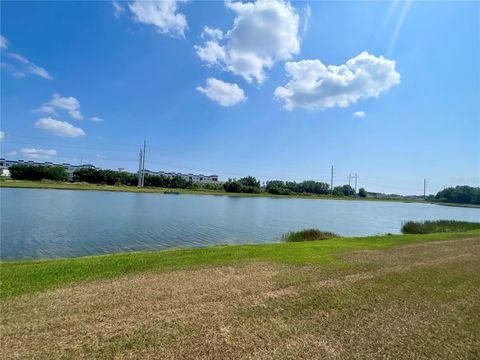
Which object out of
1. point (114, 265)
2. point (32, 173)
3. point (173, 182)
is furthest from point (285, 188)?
point (114, 265)

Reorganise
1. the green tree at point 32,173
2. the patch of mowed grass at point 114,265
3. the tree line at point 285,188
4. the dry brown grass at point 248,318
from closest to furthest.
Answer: the dry brown grass at point 248,318 → the patch of mowed grass at point 114,265 → the green tree at point 32,173 → the tree line at point 285,188

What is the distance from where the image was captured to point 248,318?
525 centimetres

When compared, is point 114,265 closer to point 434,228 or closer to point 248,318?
point 248,318

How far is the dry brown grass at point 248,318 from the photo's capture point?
422 centimetres

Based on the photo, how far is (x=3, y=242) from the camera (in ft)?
51.4

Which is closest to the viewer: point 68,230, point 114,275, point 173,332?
point 173,332

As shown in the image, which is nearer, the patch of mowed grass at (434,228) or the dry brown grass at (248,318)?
the dry brown grass at (248,318)

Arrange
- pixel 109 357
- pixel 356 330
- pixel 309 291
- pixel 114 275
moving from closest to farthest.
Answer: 1. pixel 109 357
2. pixel 356 330
3. pixel 309 291
4. pixel 114 275

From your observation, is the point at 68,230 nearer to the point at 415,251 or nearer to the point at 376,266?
the point at 376,266

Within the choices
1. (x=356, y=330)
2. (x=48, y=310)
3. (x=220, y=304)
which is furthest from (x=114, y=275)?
(x=356, y=330)

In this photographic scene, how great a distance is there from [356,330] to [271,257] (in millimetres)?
5809

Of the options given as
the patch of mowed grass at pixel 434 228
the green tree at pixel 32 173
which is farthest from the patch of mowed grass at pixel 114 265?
the green tree at pixel 32 173

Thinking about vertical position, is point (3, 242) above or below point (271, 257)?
below

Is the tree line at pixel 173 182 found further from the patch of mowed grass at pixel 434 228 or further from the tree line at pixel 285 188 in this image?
the patch of mowed grass at pixel 434 228
